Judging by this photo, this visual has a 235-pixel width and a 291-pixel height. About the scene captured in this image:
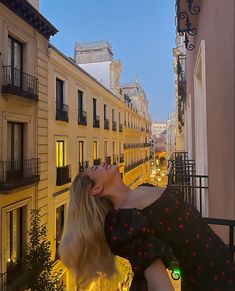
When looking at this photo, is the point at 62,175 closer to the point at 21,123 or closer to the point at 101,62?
the point at 21,123

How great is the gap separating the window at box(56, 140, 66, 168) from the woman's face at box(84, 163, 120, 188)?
1044 centimetres

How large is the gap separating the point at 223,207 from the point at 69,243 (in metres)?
1.77

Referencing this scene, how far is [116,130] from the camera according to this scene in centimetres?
2169

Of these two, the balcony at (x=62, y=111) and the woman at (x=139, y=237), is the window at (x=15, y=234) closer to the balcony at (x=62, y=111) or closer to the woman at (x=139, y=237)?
the balcony at (x=62, y=111)

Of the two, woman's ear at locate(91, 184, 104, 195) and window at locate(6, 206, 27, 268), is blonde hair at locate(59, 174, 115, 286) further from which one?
window at locate(6, 206, 27, 268)

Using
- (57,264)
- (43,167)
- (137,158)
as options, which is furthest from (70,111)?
(137,158)

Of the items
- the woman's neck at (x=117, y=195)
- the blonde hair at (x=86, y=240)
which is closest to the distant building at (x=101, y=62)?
the woman's neck at (x=117, y=195)

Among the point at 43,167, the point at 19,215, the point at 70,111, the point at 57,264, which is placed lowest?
the point at 57,264

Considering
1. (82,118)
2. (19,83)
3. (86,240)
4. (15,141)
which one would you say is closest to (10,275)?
(15,141)

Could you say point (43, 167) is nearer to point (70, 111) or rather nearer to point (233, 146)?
point (70, 111)

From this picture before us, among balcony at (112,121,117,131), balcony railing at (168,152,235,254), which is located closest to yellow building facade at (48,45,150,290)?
balcony at (112,121,117,131)

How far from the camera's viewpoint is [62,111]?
473 inches

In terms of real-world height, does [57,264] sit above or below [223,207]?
below

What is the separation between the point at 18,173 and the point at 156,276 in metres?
8.30
